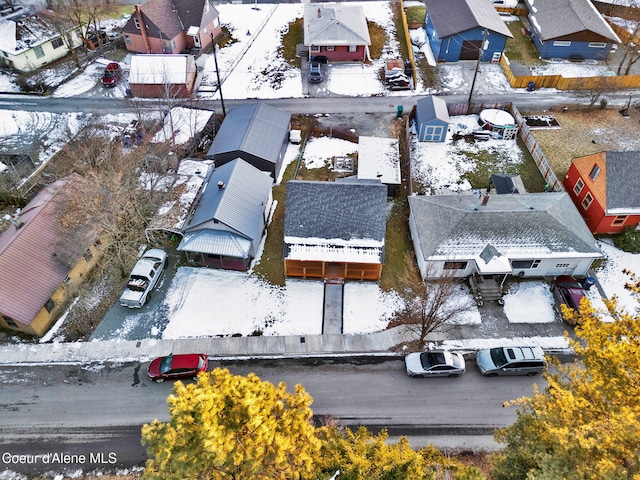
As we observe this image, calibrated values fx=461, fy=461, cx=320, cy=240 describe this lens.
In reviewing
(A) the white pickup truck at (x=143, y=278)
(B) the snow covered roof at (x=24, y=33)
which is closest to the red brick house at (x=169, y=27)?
(B) the snow covered roof at (x=24, y=33)

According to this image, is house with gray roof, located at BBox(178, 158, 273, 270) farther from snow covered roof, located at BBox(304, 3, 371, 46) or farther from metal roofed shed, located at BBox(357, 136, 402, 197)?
snow covered roof, located at BBox(304, 3, 371, 46)

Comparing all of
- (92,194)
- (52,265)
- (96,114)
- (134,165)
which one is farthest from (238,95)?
(52,265)

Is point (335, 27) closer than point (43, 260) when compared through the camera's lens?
No

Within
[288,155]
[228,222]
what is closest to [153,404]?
[228,222]

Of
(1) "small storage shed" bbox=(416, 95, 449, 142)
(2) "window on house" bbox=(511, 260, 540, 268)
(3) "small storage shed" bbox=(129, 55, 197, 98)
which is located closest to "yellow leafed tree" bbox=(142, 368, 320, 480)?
(2) "window on house" bbox=(511, 260, 540, 268)

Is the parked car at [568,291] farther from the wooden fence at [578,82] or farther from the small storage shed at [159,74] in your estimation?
the small storage shed at [159,74]

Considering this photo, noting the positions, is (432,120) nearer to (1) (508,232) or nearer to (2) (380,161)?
(2) (380,161)

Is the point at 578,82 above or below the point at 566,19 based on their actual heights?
below
